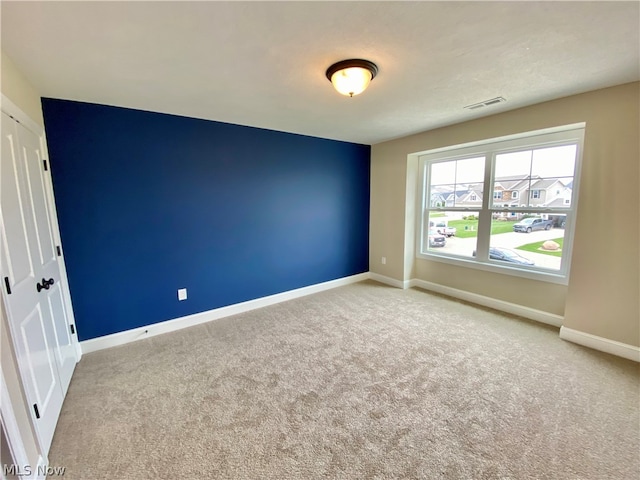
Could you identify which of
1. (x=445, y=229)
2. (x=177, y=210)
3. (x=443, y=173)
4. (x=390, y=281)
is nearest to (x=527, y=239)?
(x=445, y=229)

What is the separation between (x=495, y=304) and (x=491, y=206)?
1291 millimetres

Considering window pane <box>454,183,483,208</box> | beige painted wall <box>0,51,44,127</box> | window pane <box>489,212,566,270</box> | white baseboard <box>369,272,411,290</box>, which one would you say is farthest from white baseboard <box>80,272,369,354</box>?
window pane <box>489,212,566,270</box>

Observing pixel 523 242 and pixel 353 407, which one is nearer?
pixel 353 407

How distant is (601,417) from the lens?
179cm

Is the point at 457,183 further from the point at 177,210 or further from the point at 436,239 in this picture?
the point at 177,210

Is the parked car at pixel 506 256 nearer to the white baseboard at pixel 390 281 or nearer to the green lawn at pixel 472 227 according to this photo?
the green lawn at pixel 472 227

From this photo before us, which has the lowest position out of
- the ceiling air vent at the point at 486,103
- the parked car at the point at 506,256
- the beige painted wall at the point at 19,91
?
the parked car at the point at 506,256

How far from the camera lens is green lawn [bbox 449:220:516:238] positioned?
11.4ft

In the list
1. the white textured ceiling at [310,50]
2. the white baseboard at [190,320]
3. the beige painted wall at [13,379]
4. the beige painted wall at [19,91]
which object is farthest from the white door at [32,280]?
the white textured ceiling at [310,50]

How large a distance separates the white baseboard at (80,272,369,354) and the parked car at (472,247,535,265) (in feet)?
7.59

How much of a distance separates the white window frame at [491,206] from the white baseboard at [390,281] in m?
0.52

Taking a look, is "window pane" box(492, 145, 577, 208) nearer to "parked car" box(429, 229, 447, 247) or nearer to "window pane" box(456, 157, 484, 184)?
"window pane" box(456, 157, 484, 184)

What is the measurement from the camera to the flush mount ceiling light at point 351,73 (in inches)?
72.4

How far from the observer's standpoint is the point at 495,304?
3549 mm
